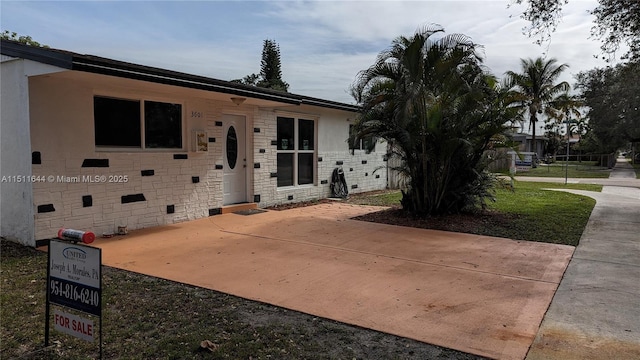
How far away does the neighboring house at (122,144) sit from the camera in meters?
6.51

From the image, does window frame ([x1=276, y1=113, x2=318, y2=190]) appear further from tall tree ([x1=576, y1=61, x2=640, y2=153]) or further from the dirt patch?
tall tree ([x1=576, y1=61, x2=640, y2=153])

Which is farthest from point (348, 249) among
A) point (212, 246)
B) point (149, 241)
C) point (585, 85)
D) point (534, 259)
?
point (585, 85)

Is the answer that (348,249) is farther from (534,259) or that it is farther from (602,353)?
(602,353)

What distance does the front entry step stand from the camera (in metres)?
10.0

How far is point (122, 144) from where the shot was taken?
25.7 ft

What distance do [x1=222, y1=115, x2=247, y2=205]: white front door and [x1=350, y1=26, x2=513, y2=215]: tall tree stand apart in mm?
2885

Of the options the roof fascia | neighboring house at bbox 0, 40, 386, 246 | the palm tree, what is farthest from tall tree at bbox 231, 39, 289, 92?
the roof fascia

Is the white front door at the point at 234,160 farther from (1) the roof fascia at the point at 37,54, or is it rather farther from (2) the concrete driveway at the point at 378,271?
(1) the roof fascia at the point at 37,54

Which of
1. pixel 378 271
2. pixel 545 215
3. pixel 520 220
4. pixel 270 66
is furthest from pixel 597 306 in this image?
pixel 270 66

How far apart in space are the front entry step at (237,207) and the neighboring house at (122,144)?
0.15 meters

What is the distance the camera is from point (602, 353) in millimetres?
3367

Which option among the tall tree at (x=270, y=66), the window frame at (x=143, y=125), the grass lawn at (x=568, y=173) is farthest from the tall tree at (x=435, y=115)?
the tall tree at (x=270, y=66)

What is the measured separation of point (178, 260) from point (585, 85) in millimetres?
43212

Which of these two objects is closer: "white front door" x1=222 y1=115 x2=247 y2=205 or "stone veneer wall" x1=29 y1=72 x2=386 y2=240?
"stone veneer wall" x1=29 y1=72 x2=386 y2=240
